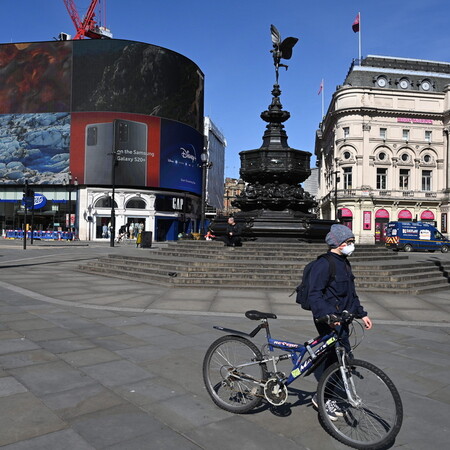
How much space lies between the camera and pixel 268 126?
17.0 meters

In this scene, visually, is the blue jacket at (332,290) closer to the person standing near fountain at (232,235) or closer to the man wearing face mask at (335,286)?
the man wearing face mask at (335,286)

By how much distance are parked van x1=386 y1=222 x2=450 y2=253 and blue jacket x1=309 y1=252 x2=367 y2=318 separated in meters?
34.5

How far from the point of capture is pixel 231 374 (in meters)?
3.85

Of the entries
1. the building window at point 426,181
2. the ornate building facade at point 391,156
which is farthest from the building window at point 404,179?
the building window at point 426,181

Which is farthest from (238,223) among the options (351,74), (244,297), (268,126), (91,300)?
(351,74)

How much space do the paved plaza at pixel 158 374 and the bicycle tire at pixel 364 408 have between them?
0.48 ft

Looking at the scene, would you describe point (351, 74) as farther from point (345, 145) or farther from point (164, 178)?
point (164, 178)

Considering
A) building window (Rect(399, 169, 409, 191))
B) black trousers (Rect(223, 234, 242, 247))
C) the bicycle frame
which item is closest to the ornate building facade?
building window (Rect(399, 169, 409, 191))

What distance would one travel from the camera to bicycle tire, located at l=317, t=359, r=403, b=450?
3.09 m

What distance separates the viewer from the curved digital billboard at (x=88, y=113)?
50562 mm

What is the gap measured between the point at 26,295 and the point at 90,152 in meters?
43.4

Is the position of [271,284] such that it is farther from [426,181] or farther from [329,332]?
[426,181]

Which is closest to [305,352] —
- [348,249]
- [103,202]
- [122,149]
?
[348,249]

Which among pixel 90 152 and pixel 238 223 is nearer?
pixel 238 223
